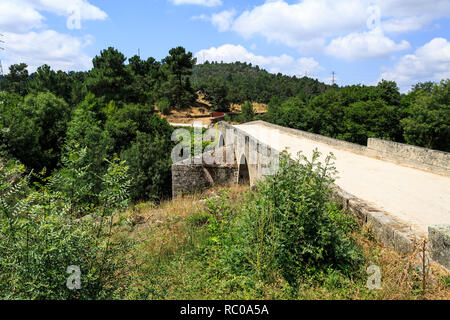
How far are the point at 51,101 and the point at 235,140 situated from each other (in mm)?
18916

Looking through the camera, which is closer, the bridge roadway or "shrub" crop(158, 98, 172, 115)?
the bridge roadway

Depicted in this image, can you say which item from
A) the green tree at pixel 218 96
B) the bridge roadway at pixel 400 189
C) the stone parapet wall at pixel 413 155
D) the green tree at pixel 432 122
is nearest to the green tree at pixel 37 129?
the bridge roadway at pixel 400 189

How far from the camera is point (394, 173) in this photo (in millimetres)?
7844

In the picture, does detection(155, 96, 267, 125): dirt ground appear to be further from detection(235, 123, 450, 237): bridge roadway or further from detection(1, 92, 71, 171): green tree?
detection(235, 123, 450, 237): bridge roadway

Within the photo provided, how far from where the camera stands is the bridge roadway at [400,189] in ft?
15.8

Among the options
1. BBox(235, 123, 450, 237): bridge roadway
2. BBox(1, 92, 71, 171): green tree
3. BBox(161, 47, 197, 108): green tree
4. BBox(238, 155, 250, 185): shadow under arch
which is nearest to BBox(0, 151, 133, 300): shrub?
BBox(235, 123, 450, 237): bridge roadway

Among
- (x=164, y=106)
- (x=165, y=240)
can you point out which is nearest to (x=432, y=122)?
(x=165, y=240)

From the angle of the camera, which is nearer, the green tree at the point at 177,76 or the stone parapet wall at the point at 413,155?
the stone parapet wall at the point at 413,155

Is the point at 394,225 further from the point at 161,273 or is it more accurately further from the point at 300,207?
the point at 161,273

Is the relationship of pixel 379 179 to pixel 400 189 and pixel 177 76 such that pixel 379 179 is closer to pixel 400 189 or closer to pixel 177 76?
pixel 400 189

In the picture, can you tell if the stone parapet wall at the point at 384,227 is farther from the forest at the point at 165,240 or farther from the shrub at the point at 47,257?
the shrub at the point at 47,257

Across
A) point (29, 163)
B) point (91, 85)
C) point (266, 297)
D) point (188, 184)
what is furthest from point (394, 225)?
point (91, 85)

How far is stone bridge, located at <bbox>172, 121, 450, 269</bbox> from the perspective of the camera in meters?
3.96

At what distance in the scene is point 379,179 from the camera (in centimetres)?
727
